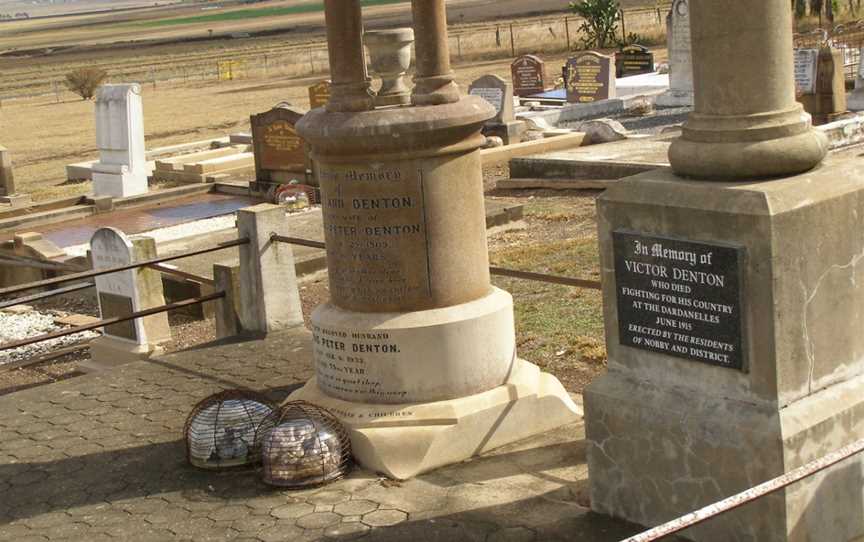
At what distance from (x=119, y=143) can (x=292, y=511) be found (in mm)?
15681

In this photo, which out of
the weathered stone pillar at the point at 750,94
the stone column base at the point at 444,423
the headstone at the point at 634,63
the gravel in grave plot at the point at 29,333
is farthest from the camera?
the headstone at the point at 634,63

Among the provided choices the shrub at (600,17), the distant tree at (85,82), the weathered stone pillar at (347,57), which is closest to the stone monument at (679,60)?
the shrub at (600,17)

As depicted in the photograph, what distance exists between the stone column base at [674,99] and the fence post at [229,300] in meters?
16.6

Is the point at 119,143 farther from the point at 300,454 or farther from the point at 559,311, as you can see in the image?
the point at 300,454

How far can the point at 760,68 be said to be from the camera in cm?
494

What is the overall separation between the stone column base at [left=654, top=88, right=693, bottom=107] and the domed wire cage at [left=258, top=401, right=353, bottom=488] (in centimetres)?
1934

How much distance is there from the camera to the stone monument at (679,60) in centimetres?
2448

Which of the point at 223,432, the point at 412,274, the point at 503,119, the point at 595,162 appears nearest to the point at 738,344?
the point at 412,274

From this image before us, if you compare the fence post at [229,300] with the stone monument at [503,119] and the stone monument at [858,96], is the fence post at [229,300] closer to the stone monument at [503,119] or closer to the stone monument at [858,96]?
the stone monument at [503,119]

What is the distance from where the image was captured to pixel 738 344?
193 inches

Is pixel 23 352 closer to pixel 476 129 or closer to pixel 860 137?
pixel 476 129

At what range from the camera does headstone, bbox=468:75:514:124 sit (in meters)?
21.3

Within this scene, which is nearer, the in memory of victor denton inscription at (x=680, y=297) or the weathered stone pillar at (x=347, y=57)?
the in memory of victor denton inscription at (x=680, y=297)

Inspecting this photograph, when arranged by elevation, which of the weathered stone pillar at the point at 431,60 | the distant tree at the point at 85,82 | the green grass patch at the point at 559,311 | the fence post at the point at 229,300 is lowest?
the green grass patch at the point at 559,311
